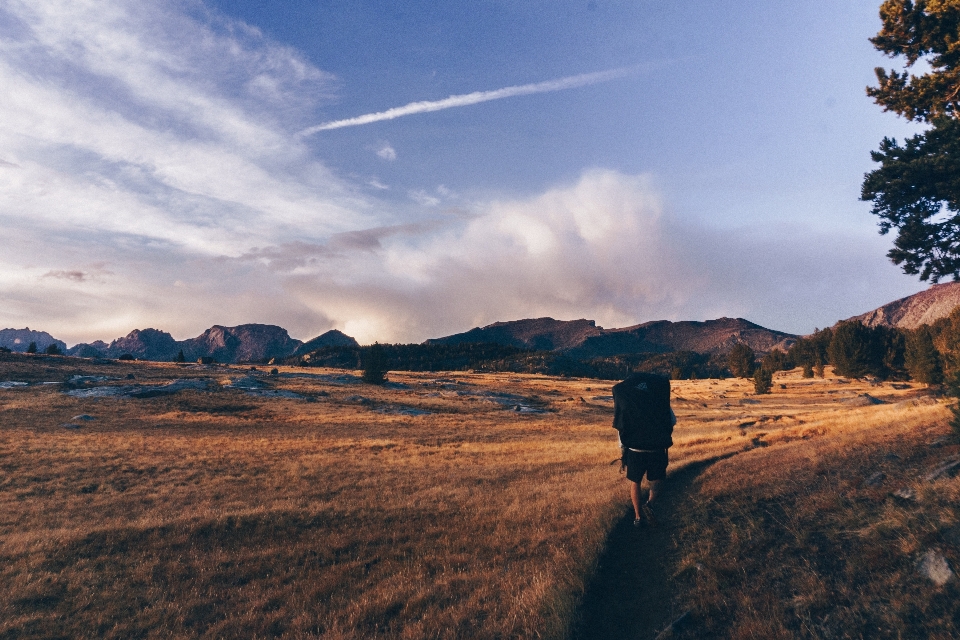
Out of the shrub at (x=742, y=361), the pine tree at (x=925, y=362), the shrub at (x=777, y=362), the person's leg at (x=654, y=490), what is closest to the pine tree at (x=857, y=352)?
the pine tree at (x=925, y=362)

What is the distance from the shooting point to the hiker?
32.8 feet

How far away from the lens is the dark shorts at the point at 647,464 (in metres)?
9.94

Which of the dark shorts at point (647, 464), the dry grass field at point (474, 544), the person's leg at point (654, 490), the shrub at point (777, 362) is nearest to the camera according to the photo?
the dry grass field at point (474, 544)

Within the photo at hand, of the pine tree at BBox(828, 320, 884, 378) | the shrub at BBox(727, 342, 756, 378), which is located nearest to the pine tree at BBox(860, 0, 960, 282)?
the pine tree at BBox(828, 320, 884, 378)

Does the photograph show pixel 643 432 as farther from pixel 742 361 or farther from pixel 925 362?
pixel 742 361

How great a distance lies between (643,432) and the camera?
32.9 ft

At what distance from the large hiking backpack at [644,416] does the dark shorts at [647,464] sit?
150 mm

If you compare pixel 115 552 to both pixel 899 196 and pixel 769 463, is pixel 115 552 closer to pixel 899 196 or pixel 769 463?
pixel 769 463

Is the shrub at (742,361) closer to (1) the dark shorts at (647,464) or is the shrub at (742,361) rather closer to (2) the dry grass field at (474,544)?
(2) the dry grass field at (474,544)

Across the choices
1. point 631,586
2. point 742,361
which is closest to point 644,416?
point 631,586

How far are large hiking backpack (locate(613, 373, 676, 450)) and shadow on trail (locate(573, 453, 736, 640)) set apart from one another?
1.80 metres

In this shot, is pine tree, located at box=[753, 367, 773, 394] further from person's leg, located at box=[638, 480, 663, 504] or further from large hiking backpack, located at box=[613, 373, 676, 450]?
large hiking backpack, located at box=[613, 373, 676, 450]

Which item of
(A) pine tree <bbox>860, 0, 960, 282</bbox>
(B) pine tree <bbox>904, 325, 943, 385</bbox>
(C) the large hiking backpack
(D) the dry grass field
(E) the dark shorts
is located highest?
(A) pine tree <bbox>860, 0, 960, 282</bbox>

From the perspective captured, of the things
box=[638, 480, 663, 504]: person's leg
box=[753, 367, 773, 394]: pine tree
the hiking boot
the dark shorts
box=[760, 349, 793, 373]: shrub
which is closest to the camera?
the hiking boot
